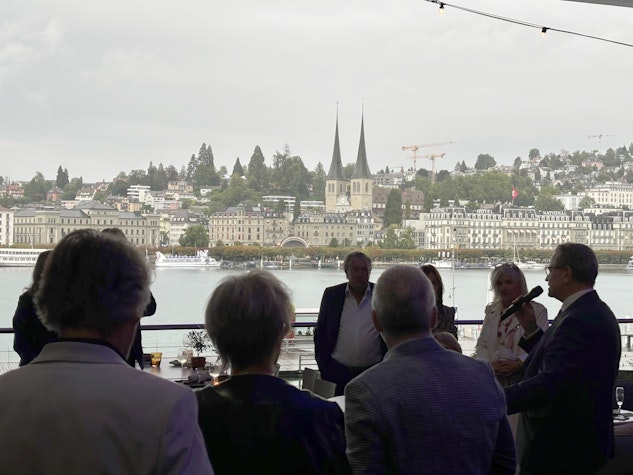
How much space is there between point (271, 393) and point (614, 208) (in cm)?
2316

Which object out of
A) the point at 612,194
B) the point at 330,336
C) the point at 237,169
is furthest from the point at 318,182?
the point at 330,336

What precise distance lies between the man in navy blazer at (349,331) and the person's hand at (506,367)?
801mm

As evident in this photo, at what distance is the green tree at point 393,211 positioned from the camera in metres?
24.1

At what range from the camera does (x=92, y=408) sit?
0.97 meters

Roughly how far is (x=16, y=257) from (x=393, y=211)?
11277 millimetres

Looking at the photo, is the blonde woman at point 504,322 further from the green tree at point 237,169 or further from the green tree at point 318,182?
the green tree at point 318,182

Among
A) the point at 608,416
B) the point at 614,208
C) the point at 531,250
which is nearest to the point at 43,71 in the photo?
the point at 531,250

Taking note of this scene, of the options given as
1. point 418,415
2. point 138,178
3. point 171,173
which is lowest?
point 418,415

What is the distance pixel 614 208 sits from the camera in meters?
22.8

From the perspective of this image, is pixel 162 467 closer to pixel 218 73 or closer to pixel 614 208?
pixel 614 208

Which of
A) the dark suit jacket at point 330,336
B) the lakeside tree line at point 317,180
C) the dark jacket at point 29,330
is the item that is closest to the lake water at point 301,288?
the lakeside tree line at point 317,180

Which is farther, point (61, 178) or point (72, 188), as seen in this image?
point (61, 178)

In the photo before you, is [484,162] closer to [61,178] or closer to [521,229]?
[521,229]

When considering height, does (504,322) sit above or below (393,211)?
below
